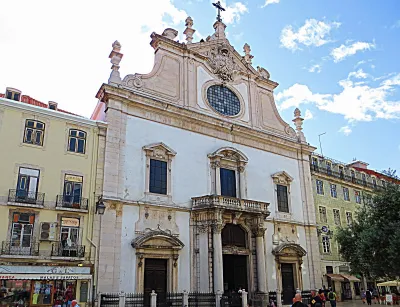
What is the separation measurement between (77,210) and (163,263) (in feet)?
18.8

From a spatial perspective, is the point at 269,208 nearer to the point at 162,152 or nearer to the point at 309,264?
the point at 309,264

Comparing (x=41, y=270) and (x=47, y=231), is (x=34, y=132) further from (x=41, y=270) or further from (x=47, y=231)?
(x=41, y=270)

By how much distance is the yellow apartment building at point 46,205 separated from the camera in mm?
16641

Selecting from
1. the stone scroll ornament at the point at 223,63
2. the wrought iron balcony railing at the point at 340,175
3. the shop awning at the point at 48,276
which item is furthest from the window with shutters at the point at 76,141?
the wrought iron balcony railing at the point at 340,175

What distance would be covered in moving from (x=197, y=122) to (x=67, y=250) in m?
11.3

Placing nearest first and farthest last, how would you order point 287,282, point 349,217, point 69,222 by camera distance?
1. point 69,222
2. point 287,282
3. point 349,217

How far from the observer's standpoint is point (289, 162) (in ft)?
98.1

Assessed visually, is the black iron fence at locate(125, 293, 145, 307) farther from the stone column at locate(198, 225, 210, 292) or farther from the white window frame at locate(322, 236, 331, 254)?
the white window frame at locate(322, 236, 331, 254)

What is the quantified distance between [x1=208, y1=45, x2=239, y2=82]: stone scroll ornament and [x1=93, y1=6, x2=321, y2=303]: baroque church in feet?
0.26

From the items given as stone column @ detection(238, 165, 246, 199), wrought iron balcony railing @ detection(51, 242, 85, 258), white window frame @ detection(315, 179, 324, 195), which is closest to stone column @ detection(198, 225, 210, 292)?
stone column @ detection(238, 165, 246, 199)

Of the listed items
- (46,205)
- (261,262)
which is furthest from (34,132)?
(261,262)

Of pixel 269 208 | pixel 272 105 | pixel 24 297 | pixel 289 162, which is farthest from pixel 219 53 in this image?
pixel 24 297

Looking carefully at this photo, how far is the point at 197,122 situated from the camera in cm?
2511

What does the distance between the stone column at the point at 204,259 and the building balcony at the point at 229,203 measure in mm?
1324
